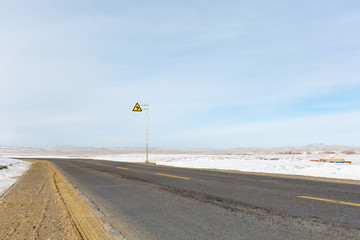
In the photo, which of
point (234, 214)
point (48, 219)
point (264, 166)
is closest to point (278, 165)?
point (264, 166)

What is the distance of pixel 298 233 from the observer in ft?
13.1

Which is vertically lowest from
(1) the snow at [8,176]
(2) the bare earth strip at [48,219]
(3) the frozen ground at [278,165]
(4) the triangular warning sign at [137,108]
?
(3) the frozen ground at [278,165]

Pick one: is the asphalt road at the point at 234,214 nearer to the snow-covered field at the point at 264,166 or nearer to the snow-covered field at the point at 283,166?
the snow-covered field at the point at 264,166

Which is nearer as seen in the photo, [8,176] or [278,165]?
[8,176]

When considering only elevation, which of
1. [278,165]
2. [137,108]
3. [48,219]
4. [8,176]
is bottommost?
[278,165]

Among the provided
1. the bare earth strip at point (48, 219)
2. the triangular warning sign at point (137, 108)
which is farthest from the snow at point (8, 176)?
the triangular warning sign at point (137, 108)

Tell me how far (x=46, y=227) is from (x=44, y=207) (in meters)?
1.98

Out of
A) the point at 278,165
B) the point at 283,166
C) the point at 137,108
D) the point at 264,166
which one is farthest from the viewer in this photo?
the point at 137,108

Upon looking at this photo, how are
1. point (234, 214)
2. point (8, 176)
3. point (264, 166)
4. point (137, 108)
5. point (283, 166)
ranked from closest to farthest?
point (234, 214) < point (8, 176) < point (283, 166) < point (264, 166) < point (137, 108)

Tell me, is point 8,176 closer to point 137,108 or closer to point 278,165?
point 137,108

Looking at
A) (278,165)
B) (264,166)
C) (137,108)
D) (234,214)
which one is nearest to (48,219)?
(234,214)

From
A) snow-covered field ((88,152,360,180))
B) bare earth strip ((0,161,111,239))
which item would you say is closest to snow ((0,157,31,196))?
bare earth strip ((0,161,111,239))

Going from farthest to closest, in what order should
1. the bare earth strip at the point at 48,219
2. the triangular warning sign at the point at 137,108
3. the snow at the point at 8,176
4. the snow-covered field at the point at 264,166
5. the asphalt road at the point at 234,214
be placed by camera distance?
1. the triangular warning sign at the point at 137,108
2. the snow-covered field at the point at 264,166
3. the snow at the point at 8,176
4. the bare earth strip at the point at 48,219
5. the asphalt road at the point at 234,214

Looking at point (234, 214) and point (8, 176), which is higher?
point (234, 214)
